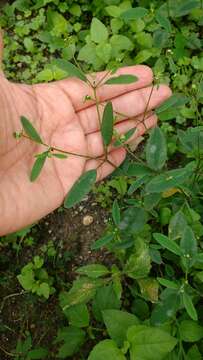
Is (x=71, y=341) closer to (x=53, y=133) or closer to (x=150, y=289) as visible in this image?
(x=150, y=289)

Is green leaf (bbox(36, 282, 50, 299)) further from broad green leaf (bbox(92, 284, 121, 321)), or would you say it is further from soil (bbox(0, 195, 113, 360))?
broad green leaf (bbox(92, 284, 121, 321))

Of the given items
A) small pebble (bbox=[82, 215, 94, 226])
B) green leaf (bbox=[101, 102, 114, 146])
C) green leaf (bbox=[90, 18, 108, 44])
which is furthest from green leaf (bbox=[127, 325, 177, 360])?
green leaf (bbox=[90, 18, 108, 44])

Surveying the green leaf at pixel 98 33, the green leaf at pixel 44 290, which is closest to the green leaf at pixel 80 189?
the green leaf at pixel 44 290

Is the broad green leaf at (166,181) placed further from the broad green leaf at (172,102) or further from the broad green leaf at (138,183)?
the broad green leaf at (172,102)

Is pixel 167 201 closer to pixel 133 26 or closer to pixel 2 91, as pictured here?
pixel 2 91

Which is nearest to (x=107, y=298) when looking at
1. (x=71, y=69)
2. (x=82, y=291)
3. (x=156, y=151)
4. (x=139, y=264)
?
(x=82, y=291)

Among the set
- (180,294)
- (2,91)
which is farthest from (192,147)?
(2,91)
